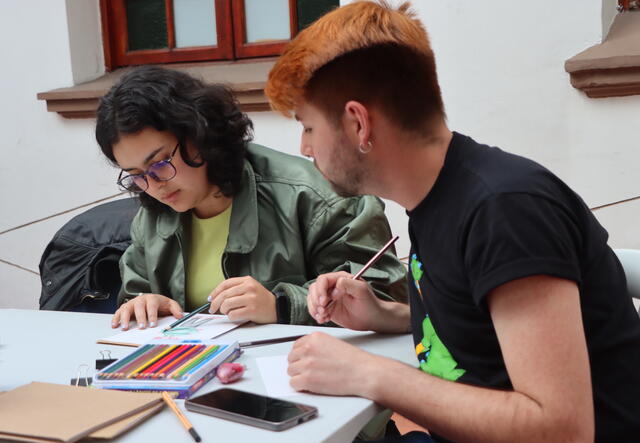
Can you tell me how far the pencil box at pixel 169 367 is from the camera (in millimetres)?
1139

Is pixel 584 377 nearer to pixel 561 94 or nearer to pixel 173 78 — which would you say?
pixel 173 78

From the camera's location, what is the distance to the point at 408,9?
1.21m

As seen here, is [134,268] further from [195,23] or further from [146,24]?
[146,24]

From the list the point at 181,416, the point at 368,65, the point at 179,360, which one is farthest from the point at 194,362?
the point at 368,65

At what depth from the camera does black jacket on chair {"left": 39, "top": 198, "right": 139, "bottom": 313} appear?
216cm

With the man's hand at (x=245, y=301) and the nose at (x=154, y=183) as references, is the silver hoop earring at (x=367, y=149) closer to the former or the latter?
the man's hand at (x=245, y=301)

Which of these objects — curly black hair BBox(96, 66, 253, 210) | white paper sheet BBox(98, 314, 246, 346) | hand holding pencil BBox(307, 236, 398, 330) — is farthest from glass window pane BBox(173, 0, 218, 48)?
hand holding pencil BBox(307, 236, 398, 330)

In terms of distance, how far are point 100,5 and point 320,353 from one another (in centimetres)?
283

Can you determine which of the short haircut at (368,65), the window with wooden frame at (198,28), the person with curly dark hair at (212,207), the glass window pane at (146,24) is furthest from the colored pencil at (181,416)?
the glass window pane at (146,24)

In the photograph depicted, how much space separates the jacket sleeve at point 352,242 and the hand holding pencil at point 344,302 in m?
0.29

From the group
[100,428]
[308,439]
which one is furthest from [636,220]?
[100,428]

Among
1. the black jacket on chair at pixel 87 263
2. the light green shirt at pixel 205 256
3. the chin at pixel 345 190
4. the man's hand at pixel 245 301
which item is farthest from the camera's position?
the black jacket on chair at pixel 87 263

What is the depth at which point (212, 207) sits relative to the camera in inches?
76.6

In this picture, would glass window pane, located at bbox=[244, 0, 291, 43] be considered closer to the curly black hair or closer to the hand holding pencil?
the curly black hair
